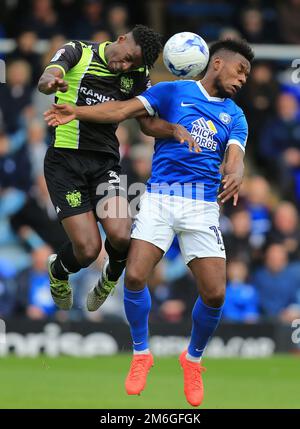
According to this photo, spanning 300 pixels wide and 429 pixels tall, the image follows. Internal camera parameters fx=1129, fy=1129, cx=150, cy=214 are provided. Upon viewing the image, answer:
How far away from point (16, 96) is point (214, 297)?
23.9ft

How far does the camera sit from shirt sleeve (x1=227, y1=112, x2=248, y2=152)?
A: 371 inches

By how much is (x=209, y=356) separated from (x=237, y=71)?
6.80 meters

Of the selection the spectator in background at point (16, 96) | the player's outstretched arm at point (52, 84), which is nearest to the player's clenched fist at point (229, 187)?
the player's outstretched arm at point (52, 84)

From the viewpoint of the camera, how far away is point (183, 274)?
1552cm

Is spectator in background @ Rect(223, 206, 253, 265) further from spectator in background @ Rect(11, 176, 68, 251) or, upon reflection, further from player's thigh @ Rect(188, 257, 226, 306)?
player's thigh @ Rect(188, 257, 226, 306)

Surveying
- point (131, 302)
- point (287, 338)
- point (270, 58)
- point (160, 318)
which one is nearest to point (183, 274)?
point (160, 318)

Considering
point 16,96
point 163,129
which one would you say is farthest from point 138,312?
point 16,96

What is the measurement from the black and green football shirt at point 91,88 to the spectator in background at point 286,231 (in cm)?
705

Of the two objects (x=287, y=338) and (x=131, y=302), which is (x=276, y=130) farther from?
(x=131, y=302)

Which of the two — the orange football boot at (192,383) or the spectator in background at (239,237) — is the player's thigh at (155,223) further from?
the spectator in background at (239,237)

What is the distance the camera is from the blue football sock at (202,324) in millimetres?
9445


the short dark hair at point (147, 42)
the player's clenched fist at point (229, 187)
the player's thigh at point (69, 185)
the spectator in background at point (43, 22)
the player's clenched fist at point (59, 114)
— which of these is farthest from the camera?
the spectator in background at point (43, 22)

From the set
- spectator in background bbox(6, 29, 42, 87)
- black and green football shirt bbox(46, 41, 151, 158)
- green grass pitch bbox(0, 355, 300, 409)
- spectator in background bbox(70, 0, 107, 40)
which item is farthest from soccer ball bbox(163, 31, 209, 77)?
spectator in background bbox(70, 0, 107, 40)

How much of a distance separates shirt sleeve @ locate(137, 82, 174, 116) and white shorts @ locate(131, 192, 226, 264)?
0.70 m
